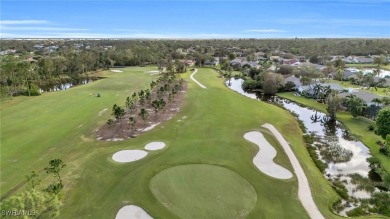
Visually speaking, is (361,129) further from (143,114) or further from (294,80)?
(294,80)

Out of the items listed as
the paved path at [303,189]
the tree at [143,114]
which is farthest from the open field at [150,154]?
the tree at [143,114]

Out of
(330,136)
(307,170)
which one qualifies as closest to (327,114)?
(330,136)

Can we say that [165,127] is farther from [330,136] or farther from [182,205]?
[330,136]

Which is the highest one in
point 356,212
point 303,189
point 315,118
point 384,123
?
point 384,123

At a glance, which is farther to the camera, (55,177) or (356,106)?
(356,106)

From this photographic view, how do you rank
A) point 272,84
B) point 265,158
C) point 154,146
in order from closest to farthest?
point 265,158 < point 154,146 < point 272,84

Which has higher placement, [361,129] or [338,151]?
[361,129]

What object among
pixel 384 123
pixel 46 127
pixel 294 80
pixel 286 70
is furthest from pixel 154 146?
pixel 286 70
